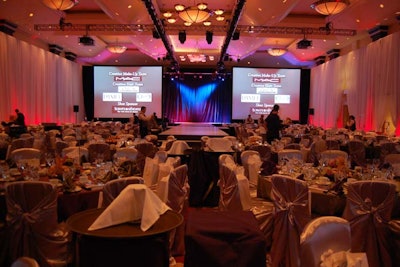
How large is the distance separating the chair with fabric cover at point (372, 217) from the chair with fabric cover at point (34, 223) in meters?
2.41

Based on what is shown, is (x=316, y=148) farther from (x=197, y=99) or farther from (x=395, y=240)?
(x=197, y=99)

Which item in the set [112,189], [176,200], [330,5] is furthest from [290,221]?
[330,5]

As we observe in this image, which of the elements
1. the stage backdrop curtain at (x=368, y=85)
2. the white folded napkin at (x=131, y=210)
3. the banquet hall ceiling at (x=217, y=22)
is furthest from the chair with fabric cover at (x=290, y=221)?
the stage backdrop curtain at (x=368, y=85)

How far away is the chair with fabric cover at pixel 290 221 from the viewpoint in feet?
11.9

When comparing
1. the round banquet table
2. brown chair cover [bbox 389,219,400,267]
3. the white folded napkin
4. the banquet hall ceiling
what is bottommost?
brown chair cover [bbox 389,219,400,267]

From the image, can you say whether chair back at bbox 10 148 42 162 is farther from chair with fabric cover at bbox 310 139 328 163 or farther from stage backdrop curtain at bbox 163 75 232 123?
stage backdrop curtain at bbox 163 75 232 123

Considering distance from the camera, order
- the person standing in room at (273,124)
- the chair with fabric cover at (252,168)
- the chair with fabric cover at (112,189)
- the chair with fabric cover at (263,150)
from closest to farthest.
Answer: the chair with fabric cover at (112,189)
the chair with fabric cover at (252,168)
the chair with fabric cover at (263,150)
the person standing in room at (273,124)

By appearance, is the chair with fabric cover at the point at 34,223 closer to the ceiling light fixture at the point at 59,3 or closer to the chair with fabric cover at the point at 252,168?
the chair with fabric cover at the point at 252,168

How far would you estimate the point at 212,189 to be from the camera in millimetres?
6402

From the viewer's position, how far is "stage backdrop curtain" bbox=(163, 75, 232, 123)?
88.2 ft

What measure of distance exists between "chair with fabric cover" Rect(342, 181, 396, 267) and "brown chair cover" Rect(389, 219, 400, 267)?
45 millimetres

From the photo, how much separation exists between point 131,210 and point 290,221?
79.9 inches

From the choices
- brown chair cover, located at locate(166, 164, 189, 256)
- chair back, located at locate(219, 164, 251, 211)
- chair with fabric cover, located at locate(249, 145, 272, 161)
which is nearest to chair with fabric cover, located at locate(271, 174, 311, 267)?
chair back, located at locate(219, 164, 251, 211)

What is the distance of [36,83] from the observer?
16.8 metres
